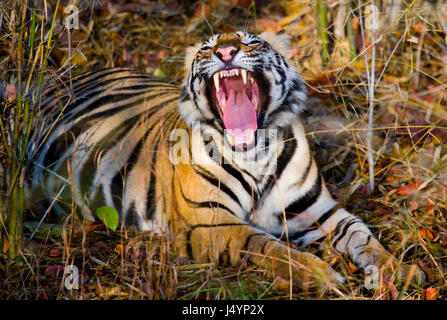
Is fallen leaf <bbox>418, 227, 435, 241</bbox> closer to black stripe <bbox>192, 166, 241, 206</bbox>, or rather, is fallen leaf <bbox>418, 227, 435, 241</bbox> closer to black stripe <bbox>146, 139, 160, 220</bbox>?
black stripe <bbox>192, 166, 241, 206</bbox>

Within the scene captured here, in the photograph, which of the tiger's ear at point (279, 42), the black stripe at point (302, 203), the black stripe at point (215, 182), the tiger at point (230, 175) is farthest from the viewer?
the tiger's ear at point (279, 42)

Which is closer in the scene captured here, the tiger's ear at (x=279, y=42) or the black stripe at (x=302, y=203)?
the black stripe at (x=302, y=203)

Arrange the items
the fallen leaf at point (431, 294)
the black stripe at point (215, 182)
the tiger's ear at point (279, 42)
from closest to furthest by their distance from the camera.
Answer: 1. the fallen leaf at point (431, 294)
2. the black stripe at point (215, 182)
3. the tiger's ear at point (279, 42)

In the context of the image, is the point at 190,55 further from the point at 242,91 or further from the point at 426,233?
the point at 426,233

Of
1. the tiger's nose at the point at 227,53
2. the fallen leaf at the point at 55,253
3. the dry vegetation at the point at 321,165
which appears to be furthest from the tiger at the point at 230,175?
the fallen leaf at the point at 55,253

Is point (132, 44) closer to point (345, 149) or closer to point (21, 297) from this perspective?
point (345, 149)

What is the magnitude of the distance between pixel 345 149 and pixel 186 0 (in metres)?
3.04

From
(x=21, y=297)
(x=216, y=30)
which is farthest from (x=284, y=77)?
(x=216, y=30)

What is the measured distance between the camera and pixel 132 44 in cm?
619

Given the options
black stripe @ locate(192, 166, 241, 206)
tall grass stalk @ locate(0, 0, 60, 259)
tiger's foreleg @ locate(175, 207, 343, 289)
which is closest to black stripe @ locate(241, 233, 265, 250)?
tiger's foreleg @ locate(175, 207, 343, 289)

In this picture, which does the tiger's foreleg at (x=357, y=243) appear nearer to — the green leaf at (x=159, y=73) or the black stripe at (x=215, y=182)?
the black stripe at (x=215, y=182)

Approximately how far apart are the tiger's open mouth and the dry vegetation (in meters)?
→ 0.38

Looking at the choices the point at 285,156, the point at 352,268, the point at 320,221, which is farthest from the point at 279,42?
the point at 352,268

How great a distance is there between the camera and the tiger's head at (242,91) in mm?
3562
